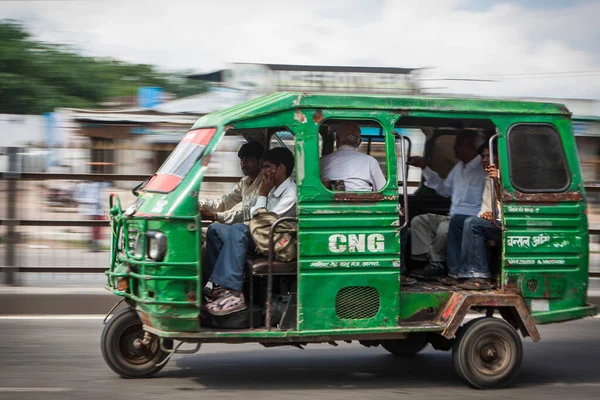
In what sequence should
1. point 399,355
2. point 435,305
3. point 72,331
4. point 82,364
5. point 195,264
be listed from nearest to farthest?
point 195,264 < point 435,305 < point 82,364 < point 399,355 < point 72,331

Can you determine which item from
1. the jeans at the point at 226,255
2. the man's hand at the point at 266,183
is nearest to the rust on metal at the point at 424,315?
the jeans at the point at 226,255

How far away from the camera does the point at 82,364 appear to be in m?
6.77

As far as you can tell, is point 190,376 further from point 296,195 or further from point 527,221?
point 527,221

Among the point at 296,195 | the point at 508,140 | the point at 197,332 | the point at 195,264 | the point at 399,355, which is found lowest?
the point at 399,355

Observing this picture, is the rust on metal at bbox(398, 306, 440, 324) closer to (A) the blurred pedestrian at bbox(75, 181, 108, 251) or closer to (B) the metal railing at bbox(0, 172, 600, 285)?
(B) the metal railing at bbox(0, 172, 600, 285)

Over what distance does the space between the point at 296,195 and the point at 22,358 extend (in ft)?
9.41

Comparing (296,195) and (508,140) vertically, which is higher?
(508,140)

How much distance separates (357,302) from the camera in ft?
19.5

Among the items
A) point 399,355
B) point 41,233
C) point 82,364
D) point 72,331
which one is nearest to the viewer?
point 82,364

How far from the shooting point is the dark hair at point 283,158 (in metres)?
6.30

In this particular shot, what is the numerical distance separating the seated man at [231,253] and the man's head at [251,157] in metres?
0.78

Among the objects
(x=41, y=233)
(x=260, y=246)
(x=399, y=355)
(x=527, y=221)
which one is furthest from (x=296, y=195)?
(x=41, y=233)

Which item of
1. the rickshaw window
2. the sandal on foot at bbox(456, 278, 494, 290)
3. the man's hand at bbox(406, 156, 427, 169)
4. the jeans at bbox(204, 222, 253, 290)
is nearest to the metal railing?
the rickshaw window

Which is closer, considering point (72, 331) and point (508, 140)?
point (508, 140)
